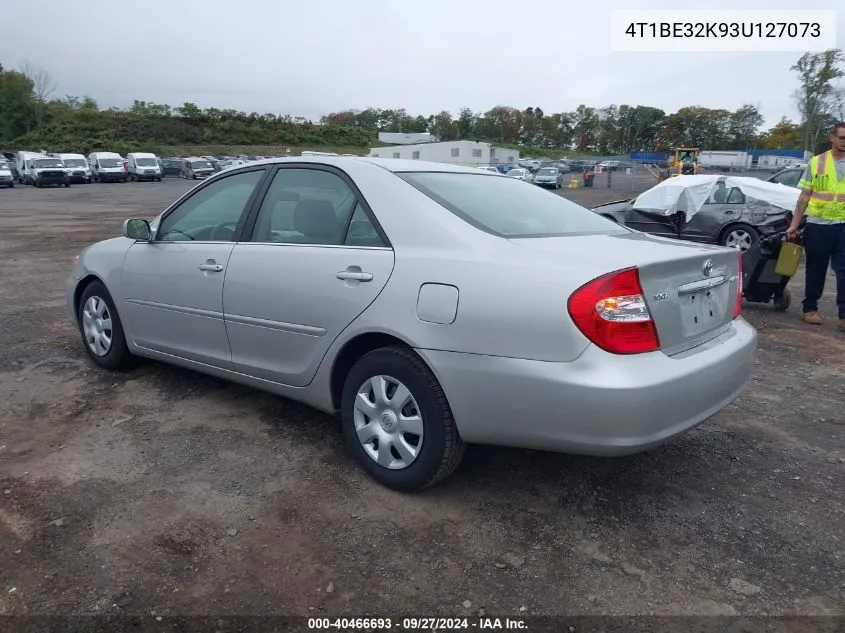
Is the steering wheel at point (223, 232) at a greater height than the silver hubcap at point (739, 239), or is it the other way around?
the steering wheel at point (223, 232)

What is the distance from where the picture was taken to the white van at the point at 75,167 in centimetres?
A: 4054

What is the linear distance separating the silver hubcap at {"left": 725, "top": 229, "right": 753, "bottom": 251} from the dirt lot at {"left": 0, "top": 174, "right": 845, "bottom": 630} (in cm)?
648

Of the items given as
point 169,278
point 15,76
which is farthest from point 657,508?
point 15,76

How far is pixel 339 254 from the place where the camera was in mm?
3193

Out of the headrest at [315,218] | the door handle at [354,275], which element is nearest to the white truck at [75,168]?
the headrest at [315,218]

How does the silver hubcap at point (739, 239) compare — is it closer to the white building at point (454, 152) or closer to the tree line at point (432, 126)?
the white building at point (454, 152)

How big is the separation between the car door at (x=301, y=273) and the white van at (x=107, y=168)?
152 ft

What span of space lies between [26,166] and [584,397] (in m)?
46.6

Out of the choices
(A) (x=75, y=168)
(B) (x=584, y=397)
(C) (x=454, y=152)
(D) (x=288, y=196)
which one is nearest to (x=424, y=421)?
(B) (x=584, y=397)

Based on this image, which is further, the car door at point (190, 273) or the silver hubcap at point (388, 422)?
the car door at point (190, 273)

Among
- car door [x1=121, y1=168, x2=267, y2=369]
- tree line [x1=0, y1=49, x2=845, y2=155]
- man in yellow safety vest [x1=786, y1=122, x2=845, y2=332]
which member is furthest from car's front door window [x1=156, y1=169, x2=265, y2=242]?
tree line [x1=0, y1=49, x2=845, y2=155]

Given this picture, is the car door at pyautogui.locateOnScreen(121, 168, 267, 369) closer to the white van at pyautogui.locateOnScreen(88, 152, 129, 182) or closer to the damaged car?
the damaged car

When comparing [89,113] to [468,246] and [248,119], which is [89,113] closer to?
[248,119]

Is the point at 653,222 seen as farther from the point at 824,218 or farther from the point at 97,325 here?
the point at 97,325
